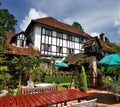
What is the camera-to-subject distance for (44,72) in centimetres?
2028

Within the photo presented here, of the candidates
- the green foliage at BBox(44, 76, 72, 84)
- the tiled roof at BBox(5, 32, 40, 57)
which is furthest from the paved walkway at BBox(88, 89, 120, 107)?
the tiled roof at BBox(5, 32, 40, 57)

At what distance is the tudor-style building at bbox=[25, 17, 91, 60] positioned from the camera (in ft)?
88.0

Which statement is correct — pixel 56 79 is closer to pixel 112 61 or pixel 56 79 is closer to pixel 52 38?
pixel 52 38

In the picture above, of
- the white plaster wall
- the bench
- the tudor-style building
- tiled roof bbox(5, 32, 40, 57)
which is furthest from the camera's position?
the tudor-style building

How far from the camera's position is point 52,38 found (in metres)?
28.2

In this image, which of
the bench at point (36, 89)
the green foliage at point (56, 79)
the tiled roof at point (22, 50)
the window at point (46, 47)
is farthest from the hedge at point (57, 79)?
the bench at point (36, 89)

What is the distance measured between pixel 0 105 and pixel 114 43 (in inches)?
344

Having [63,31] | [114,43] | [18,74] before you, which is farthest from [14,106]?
[63,31]

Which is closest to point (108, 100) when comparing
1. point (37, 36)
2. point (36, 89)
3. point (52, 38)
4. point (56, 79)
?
point (36, 89)

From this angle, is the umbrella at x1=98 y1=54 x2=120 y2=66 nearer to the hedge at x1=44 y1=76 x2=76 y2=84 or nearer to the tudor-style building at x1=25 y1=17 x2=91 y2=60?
the hedge at x1=44 y1=76 x2=76 y2=84

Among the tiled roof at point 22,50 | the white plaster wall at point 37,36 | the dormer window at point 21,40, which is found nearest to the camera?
the tiled roof at point 22,50

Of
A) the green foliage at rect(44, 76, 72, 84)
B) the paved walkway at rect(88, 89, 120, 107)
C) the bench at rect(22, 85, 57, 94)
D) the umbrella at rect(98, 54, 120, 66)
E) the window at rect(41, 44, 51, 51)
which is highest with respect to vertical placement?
the window at rect(41, 44, 51, 51)

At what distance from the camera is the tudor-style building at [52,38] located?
88.0 ft

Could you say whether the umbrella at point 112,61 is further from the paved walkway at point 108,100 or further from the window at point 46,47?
the window at point 46,47
